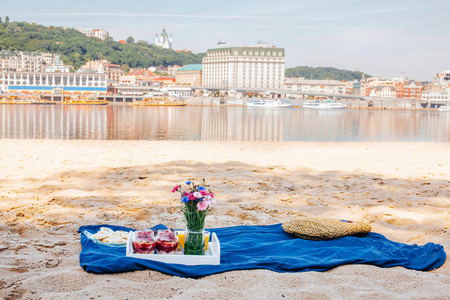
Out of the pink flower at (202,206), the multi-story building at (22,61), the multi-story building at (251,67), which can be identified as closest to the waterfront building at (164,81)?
the multi-story building at (251,67)

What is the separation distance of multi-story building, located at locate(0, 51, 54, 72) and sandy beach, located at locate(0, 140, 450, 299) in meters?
118

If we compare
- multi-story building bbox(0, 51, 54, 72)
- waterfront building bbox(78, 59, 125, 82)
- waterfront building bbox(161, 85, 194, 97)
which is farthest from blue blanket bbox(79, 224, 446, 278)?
waterfront building bbox(78, 59, 125, 82)

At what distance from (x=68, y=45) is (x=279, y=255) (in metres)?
151

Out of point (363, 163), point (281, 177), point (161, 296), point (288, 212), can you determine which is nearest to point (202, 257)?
point (161, 296)

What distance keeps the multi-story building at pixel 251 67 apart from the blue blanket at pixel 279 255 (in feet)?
386

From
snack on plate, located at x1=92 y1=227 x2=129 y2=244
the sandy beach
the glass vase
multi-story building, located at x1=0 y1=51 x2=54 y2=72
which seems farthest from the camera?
multi-story building, located at x1=0 y1=51 x2=54 y2=72

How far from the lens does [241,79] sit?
123 m

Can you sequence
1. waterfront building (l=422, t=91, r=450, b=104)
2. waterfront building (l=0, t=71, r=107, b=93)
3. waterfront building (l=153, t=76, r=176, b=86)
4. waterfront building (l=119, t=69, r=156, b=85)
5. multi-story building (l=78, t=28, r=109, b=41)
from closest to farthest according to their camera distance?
waterfront building (l=0, t=71, r=107, b=93), waterfront building (l=422, t=91, r=450, b=104), waterfront building (l=153, t=76, r=176, b=86), waterfront building (l=119, t=69, r=156, b=85), multi-story building (l=78, t=28, r=109, b=41)

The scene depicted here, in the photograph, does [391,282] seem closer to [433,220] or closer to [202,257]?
[202,257]

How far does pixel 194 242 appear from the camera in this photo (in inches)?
132

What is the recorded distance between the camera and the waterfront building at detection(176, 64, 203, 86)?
134750 mm

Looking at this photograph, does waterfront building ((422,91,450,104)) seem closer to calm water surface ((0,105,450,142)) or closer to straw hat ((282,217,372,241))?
calm water surface ((0,105,450,142))

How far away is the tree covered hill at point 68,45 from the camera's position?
5497 inches

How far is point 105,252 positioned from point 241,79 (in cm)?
12071
